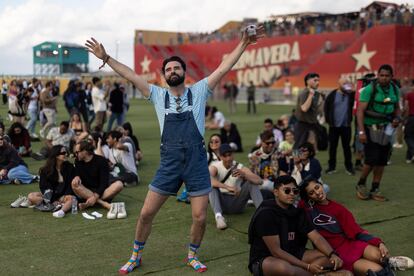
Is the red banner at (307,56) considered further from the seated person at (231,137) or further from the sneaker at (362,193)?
the sneaker at (362,193)

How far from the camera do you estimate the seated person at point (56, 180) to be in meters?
7.29

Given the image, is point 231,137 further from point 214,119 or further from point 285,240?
point 285,240

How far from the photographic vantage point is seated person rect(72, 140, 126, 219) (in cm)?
728

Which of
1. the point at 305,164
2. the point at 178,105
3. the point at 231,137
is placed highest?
the point at 178,105

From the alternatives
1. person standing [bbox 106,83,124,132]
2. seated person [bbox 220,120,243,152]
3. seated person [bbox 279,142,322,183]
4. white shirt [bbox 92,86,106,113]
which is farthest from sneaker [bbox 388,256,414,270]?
person standing [bbox 106,83,124,132]

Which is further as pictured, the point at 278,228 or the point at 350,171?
the point at 350,171

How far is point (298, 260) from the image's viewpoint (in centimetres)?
466

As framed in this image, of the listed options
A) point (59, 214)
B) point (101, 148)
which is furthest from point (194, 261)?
point (101, 148)

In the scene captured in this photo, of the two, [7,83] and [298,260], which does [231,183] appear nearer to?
[298,260]

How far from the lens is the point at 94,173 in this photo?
24.4ft

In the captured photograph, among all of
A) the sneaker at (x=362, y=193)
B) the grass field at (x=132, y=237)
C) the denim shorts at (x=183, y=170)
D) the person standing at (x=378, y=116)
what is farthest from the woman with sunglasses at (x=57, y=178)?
the sneaker at (x=362, y=193)

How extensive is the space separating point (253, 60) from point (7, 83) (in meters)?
25.9

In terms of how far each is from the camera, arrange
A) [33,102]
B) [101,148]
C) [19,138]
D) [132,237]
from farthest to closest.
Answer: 1. [33,102]
2. [19,138]
3. [101,148]
4. [132,237]

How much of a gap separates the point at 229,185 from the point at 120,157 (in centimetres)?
276
